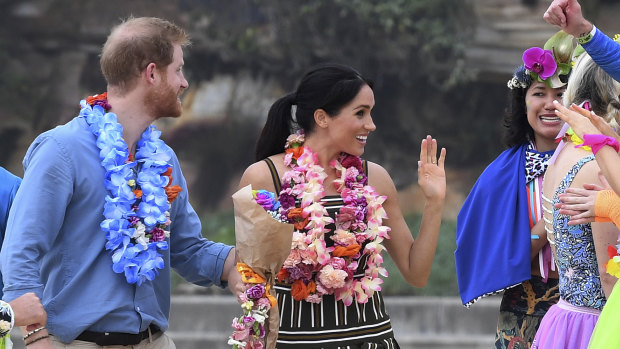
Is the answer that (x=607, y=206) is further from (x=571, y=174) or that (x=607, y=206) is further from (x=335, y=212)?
(x=335, y=212)

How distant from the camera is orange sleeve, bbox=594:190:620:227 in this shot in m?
3.18

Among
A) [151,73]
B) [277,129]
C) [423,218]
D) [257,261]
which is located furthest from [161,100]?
[423,218]

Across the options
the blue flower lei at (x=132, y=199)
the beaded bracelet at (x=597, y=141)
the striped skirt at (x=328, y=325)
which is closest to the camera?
the beaded bracelet at (x=597, y=141)

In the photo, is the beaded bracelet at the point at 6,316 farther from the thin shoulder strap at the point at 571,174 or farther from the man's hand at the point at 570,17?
the man's hand at the point at 570,17

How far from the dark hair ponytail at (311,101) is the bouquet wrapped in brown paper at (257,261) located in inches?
30.3

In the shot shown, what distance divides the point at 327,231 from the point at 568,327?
1.02m

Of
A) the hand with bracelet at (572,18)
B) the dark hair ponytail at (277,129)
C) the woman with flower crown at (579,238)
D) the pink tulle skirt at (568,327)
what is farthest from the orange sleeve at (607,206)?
the dark hair ponytail at (277,129)

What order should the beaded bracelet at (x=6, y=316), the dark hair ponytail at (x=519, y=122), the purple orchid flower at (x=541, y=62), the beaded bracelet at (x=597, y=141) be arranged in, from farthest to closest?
the dark hair ponytail at (x=519, y=122) < the purple orchid flower at (x=541, y=62) < the beaded bracelet at (x=597, y=141) < the beaded bracelet at (x=6, y=316)

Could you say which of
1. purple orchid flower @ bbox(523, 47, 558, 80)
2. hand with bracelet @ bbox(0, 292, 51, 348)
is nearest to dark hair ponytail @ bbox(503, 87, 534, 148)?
purple orchid flower @ bbox(523, 47, 558, 80)

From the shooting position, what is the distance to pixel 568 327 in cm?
354

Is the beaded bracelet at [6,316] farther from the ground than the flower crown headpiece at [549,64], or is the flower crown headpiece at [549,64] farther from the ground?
the flower crown headpiece at [549,64]

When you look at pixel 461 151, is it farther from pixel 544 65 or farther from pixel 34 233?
pixel 34 233

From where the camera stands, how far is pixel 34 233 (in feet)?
10.3

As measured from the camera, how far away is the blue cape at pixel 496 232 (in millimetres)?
4199
